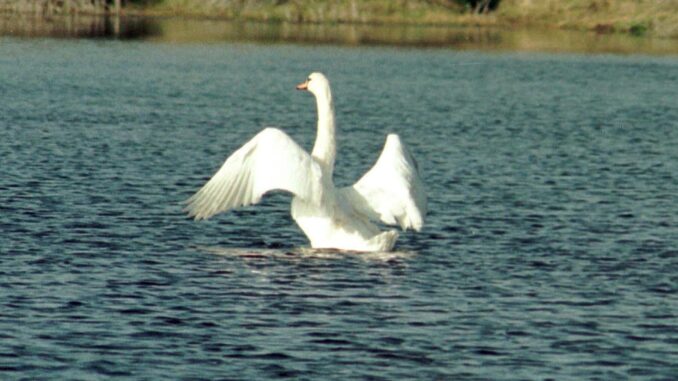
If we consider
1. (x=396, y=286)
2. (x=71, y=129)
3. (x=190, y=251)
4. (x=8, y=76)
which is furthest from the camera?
(x=8, y=76)

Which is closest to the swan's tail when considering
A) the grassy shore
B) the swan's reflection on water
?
the swan's reflection on water

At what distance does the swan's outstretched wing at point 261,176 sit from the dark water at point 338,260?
2.15 feet

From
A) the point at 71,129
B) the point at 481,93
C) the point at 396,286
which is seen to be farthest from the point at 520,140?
the point at 396,286

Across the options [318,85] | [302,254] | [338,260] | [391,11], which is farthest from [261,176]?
[391,11]

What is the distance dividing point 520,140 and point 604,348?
2069cm

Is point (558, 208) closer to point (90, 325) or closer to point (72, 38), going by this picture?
point (90, 325)

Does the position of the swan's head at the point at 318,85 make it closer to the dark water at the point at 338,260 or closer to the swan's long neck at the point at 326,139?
the swan's long neck at the point at 326,139

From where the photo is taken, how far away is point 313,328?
45.3 feet

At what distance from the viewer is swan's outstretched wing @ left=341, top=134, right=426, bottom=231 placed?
685 inches

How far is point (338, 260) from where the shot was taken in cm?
1709

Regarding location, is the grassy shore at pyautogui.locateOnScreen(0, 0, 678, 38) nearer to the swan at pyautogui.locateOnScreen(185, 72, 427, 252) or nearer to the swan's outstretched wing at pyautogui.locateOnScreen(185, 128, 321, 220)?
the swan at pyautogui.locateOnScreen(185, 72, 427, 252)

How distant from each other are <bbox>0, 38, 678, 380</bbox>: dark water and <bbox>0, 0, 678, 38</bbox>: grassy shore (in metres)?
60.7

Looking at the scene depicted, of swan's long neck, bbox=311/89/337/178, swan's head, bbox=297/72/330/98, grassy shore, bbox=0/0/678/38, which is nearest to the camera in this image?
swan's long neck, bbox=311/89/337/178

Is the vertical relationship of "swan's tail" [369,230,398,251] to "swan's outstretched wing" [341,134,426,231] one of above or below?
below
